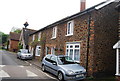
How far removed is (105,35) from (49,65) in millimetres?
Answer: 5478

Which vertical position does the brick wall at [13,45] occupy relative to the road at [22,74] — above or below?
→ above

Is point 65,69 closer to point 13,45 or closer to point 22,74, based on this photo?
point 22,74

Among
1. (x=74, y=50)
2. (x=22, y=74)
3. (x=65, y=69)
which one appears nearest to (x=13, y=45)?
(x=74, y=50)

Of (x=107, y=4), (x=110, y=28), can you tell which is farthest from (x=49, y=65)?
(x=107, y=4)

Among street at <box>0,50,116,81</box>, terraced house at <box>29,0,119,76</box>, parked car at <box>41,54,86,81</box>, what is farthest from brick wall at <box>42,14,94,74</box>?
street at <box>0,50,116,81</box>

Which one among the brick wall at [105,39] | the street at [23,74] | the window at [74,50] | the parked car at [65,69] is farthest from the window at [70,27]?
the street at [23,74]

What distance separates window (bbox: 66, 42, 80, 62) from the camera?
11645mm

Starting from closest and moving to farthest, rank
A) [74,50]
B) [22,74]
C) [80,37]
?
[22,74] < [80,37] < [74,50]

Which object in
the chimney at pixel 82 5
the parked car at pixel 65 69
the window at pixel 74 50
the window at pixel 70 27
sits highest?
the chimney at pixel 82 5

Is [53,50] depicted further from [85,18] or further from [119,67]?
[119,67]

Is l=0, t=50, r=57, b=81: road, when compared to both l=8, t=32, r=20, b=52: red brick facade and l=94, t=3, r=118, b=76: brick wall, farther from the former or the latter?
l=8, t=32, r=20, b=52: red brick facade

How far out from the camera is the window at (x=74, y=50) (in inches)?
458

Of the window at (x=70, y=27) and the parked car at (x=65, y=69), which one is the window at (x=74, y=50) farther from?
the parked car at (x=65, y=69)

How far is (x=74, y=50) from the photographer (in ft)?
39.6
